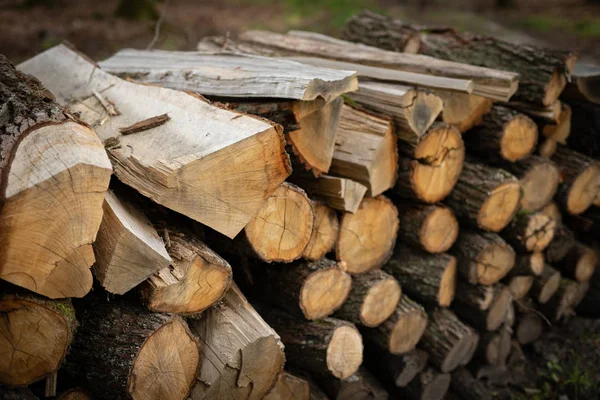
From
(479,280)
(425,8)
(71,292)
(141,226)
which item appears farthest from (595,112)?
(425,8)

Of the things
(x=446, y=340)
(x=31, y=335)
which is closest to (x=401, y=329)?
(x=446, y=340)

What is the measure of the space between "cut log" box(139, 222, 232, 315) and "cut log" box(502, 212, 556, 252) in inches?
88.1

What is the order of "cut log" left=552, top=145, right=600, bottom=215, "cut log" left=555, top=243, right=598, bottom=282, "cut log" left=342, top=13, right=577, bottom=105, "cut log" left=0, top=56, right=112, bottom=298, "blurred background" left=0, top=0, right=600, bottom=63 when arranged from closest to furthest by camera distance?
"cut log" left=0, top=56, right=112, bottom=298
"cut log" left=342, top=13, right=577, bottom=105
"cut log" left=552, top=145, right=600, bottom=215
"cut log" left=555, top=243, right=598, bottom=282
"blurred background" left=0, top=0, right=600, bottom=63

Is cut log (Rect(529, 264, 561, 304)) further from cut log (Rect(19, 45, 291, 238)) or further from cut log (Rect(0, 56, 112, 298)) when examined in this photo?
cut log (Rect(0, 56, 112, 298))

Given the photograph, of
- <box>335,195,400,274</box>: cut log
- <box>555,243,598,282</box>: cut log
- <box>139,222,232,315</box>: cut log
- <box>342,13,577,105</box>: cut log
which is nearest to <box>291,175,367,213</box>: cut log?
<box>335,195,400,274</box>: cut log

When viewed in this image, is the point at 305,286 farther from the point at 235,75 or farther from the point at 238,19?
the point at 238,19

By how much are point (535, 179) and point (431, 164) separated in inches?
39.8

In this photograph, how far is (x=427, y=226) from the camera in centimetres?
344

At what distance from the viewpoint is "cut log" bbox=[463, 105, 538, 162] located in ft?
11.9

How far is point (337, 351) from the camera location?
3004 mm

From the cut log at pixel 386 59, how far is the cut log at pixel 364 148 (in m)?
0.71

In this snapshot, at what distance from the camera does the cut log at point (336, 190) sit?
2859mm

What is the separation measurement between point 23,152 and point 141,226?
1.72 feet

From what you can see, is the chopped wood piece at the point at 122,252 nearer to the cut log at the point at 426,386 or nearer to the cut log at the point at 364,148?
the cut log at the point at 364,148
